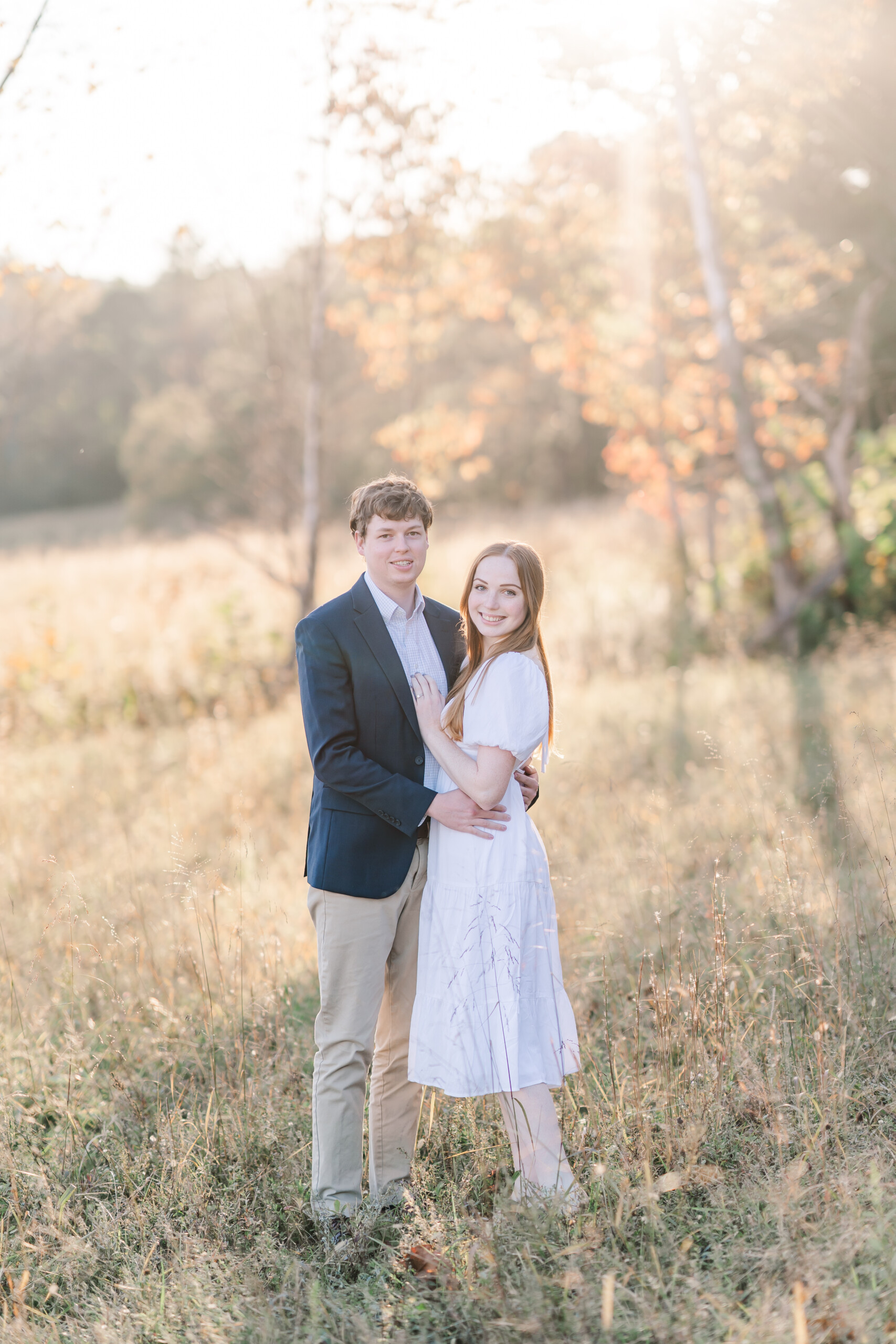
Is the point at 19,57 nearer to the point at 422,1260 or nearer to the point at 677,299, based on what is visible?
the point at 422,1260

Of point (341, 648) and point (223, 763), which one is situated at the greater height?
point (341, 648)

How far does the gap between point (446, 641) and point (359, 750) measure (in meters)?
0.52

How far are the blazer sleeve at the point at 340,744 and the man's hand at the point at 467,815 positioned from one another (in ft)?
0.13

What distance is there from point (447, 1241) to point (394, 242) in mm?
8607

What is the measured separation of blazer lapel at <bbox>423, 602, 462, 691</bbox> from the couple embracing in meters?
0.15

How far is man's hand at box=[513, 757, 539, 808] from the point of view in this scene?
2949mm

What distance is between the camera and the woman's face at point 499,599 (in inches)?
109

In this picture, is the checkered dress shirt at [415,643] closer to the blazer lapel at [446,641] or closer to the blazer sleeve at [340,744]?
the blazer lapel at [446,641]

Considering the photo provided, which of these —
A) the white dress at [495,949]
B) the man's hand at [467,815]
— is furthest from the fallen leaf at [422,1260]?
the man's hand at [467,815]

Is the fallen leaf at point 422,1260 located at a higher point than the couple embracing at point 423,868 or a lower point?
lower

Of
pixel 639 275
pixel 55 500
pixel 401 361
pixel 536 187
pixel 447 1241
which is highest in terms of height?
pixel 55 500

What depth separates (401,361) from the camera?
1139 centimetres

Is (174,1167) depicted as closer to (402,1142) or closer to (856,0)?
(402,1142)

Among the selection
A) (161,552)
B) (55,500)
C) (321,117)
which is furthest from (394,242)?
(55,500)
